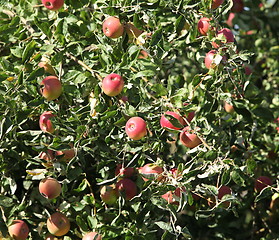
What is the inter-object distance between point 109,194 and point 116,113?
284 millimetres

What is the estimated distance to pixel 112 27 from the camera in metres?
1.45

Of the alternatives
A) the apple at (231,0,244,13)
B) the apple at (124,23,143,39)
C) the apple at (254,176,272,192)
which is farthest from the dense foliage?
the apple at (231,0,244,13)

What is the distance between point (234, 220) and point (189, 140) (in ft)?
2.55

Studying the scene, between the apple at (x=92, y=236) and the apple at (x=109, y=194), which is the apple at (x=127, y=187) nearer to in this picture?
the apple at (x=109, y=194)

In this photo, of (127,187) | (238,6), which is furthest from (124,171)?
(238,6)

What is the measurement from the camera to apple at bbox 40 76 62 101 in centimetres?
142

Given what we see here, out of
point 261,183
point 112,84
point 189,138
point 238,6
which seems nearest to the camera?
point 112,84

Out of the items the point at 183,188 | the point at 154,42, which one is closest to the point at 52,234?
the point at 183,188

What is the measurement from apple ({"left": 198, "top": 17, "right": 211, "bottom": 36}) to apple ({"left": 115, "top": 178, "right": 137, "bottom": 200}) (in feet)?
1.70

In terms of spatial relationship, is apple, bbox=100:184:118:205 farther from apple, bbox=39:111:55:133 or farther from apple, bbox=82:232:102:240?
apple, bbox=39:111:55:133

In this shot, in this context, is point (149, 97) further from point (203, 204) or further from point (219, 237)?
point (219, 237)

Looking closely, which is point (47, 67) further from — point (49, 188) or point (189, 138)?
point (189, 138)

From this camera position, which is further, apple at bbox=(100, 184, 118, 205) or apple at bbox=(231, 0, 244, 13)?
apple at bbox=(231, 0, 244, 13)

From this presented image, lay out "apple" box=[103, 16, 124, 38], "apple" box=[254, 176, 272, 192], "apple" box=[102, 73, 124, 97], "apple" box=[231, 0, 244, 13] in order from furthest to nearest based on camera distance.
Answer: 1. "apple" box=[231, 0, 244, 13]
2. "apple" box=[254, 176, 272, 192]
3. "apple" box=[103, 16, 124, 38]
4. "apple" box=[102, 73, 124, 97]
